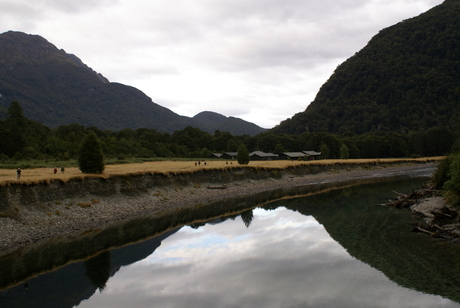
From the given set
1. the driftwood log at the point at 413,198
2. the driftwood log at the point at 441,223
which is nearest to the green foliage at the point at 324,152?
the driftwood log at the point at 413,198

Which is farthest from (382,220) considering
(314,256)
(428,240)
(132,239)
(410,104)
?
(410,104)

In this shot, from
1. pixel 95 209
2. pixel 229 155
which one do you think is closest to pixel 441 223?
pixel 95 209

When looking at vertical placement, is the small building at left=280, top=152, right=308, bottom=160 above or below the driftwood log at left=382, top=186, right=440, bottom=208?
above

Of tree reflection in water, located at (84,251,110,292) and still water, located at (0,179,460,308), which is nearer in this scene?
still water, located at (0,179,460,308)

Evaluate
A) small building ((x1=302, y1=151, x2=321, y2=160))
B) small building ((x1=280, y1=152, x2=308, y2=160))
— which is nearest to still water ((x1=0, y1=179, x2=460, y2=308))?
small building ((x1=280, y1=152, x2=308, y2=160))

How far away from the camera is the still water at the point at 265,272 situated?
13320mm

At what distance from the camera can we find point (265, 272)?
16359 millimetres

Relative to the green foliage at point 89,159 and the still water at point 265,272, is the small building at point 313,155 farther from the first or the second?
the still water at point 265,272

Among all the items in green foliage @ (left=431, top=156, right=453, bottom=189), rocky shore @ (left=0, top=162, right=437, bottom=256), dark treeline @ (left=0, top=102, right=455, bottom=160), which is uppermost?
dark treeline @ (left=0, top=102, right=455, bottom=160)

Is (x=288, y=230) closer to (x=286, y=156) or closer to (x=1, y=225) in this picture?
(x=1, y=225)

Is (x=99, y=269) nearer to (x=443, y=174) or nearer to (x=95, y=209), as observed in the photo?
(x=95, y=209)

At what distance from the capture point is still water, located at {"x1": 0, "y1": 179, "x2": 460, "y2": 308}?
1332cm

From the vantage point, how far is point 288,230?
25406 mm

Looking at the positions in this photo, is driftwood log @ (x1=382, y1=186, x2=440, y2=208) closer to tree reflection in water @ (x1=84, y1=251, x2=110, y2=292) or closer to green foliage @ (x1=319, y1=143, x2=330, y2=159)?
tree reflection in water @ (x1=84, y1=251, x2=110, y2=292)
